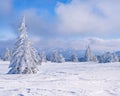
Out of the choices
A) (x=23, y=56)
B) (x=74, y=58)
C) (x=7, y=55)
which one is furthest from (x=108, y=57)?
(x=23, y=56)

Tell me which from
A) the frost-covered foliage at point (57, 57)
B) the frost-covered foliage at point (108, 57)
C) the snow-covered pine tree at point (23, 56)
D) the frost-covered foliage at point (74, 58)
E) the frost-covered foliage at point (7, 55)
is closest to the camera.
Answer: the snow-covered pine tree at point (23, 56)

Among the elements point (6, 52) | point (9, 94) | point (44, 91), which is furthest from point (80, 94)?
point (6, 52)

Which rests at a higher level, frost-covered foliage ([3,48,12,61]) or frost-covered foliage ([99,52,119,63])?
frost-covered foliage ([3,48,12,61])

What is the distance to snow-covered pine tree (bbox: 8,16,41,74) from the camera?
35.8m

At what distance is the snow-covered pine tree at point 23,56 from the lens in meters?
35.8

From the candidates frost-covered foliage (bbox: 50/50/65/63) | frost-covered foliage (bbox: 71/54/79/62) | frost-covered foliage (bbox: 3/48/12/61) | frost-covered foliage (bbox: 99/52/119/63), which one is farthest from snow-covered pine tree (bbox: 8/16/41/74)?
frost-covered foliage (bbox: 71/54/79/62)

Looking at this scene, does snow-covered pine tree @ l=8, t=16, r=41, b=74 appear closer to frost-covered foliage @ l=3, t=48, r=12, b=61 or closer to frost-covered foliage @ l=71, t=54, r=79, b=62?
frost-covered foliage @ l=3, t=48, r=12, b=61

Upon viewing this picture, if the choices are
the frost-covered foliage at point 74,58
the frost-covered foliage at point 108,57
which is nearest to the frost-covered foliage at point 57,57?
the frost-covered foliage at point 74,58

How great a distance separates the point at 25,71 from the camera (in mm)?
35750

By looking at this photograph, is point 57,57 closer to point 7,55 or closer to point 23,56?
point 7,55

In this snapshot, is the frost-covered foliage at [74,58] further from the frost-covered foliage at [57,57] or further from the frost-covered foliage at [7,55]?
the frost-covered foliage at [7,55]

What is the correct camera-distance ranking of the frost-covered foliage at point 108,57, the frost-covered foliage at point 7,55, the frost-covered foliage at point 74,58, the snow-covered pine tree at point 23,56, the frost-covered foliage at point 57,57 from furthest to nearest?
1. the frost-covered foliage at point 74,58
2. the frost-covered foliage at point 7,55
3. the frost-covered foliage at point 57,57
4. the frost-covered foliage at point 108,57
5. the snow-covered pine tree at point 23,56

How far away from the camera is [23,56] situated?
120 ft

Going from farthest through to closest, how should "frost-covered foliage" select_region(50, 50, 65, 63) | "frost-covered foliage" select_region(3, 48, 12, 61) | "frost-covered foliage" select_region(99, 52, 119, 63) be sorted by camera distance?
"frost-covered foliage" select_region(3, 48, 12, 61) < "frost-covered foliage" select_region(50, 50, 65, 63) < "frost-covered foliage" select_region(99, 52, 119, 63)
